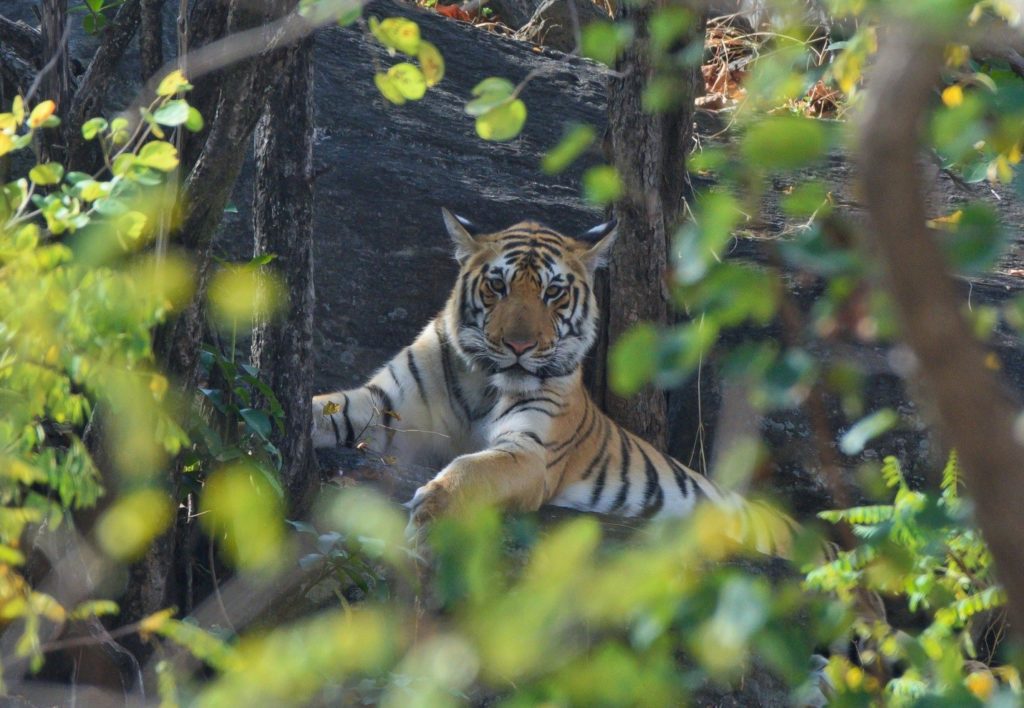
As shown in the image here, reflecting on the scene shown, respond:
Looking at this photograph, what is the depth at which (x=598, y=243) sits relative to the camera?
5480 mm

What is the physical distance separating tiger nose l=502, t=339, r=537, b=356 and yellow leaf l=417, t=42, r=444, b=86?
10.5 feet

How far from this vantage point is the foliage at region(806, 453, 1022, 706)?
139 cm

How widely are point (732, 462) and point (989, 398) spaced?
0.54 metres

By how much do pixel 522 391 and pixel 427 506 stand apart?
4.19 feet

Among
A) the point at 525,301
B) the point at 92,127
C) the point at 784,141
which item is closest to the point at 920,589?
the point at 784,141

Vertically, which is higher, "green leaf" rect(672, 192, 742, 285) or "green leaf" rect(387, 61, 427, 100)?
"green leaf" rect(672, 192, 742, 285)

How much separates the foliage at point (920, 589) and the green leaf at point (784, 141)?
440mm

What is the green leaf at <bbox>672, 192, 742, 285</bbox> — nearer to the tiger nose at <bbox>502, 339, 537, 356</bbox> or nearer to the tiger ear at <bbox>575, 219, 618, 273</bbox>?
the tiger nose at <bbox>502, 339, 537, 356</bbox>

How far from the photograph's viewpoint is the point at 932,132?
1.20 m

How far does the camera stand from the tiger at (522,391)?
16.9 feet

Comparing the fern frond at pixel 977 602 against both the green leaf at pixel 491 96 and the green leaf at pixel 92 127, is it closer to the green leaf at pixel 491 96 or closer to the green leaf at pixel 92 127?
the green leaf at pixel 491 96

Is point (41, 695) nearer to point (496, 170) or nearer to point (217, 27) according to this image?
point (217, 27)

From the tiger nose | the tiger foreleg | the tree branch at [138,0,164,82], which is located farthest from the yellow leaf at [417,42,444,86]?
the tiger nose

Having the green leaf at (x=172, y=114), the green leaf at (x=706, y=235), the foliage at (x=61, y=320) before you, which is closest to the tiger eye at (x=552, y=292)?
the foliage at (x=61, y=320)
